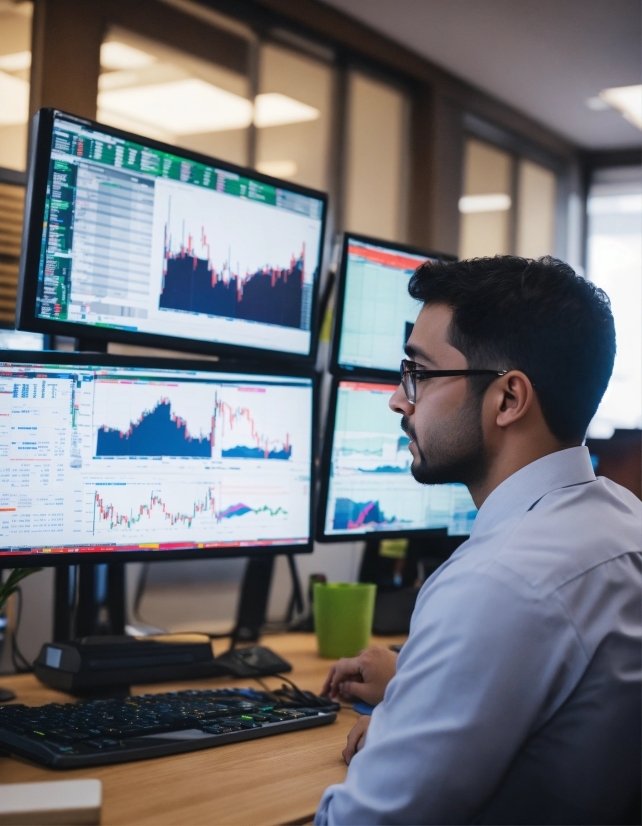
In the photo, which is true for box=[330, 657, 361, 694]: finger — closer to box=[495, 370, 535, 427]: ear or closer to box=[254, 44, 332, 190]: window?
box=[495, 370, 535, 427]: ear

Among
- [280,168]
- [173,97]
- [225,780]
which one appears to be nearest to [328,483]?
A: [225,780]

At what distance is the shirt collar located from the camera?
991 millimetres

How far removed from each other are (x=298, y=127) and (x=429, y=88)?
1008mm

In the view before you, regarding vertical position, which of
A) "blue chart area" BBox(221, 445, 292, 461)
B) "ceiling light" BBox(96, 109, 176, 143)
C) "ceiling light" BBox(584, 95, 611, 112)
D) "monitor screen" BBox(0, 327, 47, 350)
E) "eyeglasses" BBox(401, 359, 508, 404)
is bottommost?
"blue chart area" BBox(221, 445, 292, 461)

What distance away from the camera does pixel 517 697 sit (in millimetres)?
803

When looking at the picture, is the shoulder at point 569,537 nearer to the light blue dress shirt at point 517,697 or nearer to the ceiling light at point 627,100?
the light blue dress shirt at point 517,697

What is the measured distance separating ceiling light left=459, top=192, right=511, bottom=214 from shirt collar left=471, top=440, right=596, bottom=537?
4.06 meters

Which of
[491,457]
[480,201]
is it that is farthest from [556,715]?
[480,201]

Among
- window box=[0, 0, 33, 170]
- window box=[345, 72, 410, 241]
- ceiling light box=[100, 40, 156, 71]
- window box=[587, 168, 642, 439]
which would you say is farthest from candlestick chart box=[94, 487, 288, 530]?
window box=[587, 168, 642, 439]

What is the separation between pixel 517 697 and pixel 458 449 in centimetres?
36

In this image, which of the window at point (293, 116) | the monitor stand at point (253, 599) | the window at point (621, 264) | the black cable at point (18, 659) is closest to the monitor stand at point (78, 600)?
the black cable at point (18, 659)

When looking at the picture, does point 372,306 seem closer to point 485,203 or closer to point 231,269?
point 231,269

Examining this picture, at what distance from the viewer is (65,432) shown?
1.30 metres

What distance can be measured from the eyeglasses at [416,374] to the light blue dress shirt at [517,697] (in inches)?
8.8
